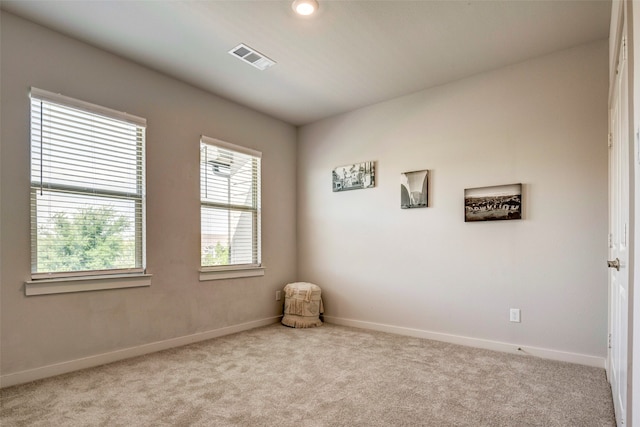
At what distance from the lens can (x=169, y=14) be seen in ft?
8.39

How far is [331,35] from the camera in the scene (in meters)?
2.83

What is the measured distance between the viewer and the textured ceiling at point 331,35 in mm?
2508

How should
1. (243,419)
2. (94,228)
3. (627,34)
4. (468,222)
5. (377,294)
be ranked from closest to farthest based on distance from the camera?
(627,34)
(243,419)
(94,228)
(468,222)
(377,294)

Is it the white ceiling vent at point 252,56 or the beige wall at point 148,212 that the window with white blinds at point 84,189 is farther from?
the white ceiling vent at point 252,56

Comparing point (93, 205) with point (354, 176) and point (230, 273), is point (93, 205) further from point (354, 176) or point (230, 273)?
point (354, 176)

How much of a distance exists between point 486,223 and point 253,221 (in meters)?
2.59

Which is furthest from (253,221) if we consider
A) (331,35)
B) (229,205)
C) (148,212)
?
(331,35)

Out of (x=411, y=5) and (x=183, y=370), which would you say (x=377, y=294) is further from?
(x=411, y=5)

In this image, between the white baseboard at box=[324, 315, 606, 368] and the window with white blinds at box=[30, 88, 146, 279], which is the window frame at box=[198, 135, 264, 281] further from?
the white baseboard at box=[324, 315, 606, 368]

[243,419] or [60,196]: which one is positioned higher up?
[60,196]

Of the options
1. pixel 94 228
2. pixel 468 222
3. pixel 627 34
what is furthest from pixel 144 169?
pixel 627 34

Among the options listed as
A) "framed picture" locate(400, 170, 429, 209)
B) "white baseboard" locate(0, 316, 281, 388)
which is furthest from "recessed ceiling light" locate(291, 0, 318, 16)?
"white baseboard" locate(0, 316, 281, 388)

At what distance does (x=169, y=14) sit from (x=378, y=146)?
2.50 meters

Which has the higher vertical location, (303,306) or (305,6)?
(305,6)
